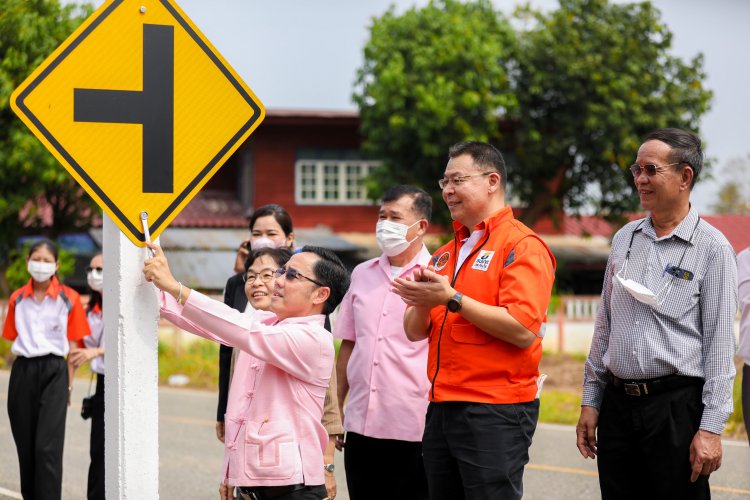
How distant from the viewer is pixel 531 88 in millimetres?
26047

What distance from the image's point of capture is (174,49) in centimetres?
371

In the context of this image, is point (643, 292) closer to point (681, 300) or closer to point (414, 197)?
point (681, 300)

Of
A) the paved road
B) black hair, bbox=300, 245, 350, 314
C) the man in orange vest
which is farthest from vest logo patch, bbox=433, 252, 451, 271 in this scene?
the paved road

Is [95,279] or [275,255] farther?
[95,279]

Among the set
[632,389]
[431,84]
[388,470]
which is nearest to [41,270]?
[388,470]

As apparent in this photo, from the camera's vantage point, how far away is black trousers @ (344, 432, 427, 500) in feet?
17.4

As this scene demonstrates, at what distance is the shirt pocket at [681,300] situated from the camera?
4.17 m

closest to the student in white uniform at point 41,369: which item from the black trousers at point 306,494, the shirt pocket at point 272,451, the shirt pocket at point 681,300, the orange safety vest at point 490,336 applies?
the black trousers at point 306,494

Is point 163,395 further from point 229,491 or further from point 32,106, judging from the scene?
point 32,106

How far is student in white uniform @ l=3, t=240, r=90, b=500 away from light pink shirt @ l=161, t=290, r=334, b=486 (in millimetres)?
3119

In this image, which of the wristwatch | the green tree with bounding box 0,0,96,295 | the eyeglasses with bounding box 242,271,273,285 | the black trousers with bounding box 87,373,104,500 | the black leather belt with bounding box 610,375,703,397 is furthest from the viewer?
the green tree with bounding box 0,0,96,295

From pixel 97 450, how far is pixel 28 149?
41.6 feet

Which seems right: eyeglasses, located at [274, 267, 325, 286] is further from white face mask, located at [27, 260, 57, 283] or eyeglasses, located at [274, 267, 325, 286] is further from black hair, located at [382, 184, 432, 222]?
white face mask, located at [27, 260, 57, 283]

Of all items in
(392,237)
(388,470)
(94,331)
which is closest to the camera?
(388,470)
